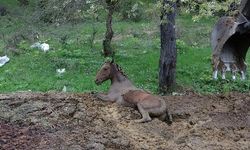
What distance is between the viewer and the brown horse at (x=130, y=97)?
930cm

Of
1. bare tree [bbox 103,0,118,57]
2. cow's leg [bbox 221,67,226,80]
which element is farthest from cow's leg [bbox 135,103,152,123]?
bare tree [bbox 103,0,118,57]

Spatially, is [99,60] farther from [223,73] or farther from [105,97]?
[105,97]

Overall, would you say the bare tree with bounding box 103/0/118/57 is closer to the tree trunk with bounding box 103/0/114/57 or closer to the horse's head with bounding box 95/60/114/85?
the tree trunk with bounding box 103/0/114/57

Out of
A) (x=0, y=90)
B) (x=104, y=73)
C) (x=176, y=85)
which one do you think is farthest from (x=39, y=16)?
(x=104, y=73)

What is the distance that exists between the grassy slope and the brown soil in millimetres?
3484

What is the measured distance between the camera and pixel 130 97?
32.2ft

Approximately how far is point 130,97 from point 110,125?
1.24 meters

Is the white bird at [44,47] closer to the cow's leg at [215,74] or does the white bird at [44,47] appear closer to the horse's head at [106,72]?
the cow's leg at [215,74]

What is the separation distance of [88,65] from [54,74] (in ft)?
4.38

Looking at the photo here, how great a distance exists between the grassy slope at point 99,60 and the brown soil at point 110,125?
3.48 meters

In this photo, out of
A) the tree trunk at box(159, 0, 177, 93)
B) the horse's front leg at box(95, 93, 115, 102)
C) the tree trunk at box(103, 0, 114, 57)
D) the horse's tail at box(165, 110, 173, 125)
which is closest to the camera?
the horse's tail at box(165, 110, 173, 125)

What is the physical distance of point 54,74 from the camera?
1538cm

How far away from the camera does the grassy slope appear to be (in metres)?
14.2

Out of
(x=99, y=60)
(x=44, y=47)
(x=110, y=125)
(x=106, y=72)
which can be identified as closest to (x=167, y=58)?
(x=106, y=72)
